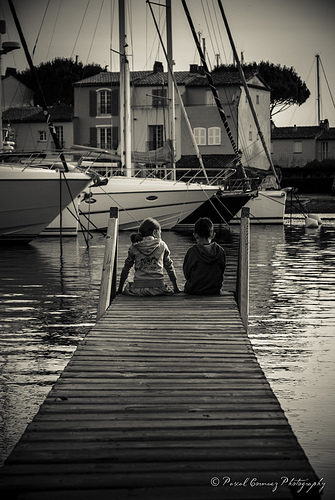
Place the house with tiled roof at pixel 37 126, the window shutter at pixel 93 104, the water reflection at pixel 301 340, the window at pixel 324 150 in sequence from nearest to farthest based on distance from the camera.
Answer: the water reflection at pixel 301 340
the window shutter at pixel 93 104
the house with tiled roof at pixel 37 126
the window at pixel 324 150

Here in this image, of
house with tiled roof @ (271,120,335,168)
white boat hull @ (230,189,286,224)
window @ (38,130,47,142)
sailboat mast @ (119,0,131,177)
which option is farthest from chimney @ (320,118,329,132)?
sailboat mast @ (119,0,131,177)

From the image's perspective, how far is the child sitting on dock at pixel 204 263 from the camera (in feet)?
36.6

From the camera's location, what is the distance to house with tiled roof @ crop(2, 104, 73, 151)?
277ft

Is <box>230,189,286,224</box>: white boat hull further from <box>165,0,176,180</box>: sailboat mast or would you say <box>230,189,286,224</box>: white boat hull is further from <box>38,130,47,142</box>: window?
<box>38,130,47,142</box>: window

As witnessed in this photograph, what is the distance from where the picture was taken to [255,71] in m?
82.2

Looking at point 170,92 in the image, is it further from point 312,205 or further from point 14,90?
point 14,90

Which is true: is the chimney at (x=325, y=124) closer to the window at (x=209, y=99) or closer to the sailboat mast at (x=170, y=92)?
the window at (x=209, y=99)

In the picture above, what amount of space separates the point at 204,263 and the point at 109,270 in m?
1.18

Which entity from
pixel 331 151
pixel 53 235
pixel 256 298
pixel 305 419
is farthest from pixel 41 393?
pixel 331 151

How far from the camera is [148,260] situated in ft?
37.5

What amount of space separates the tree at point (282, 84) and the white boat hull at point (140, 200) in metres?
71.9

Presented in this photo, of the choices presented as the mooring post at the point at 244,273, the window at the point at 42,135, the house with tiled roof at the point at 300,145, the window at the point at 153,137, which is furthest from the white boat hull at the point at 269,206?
the house with tiled roof at the point at 300,145

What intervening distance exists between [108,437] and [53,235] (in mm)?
31151

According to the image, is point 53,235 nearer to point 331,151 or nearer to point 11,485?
point 11,485
